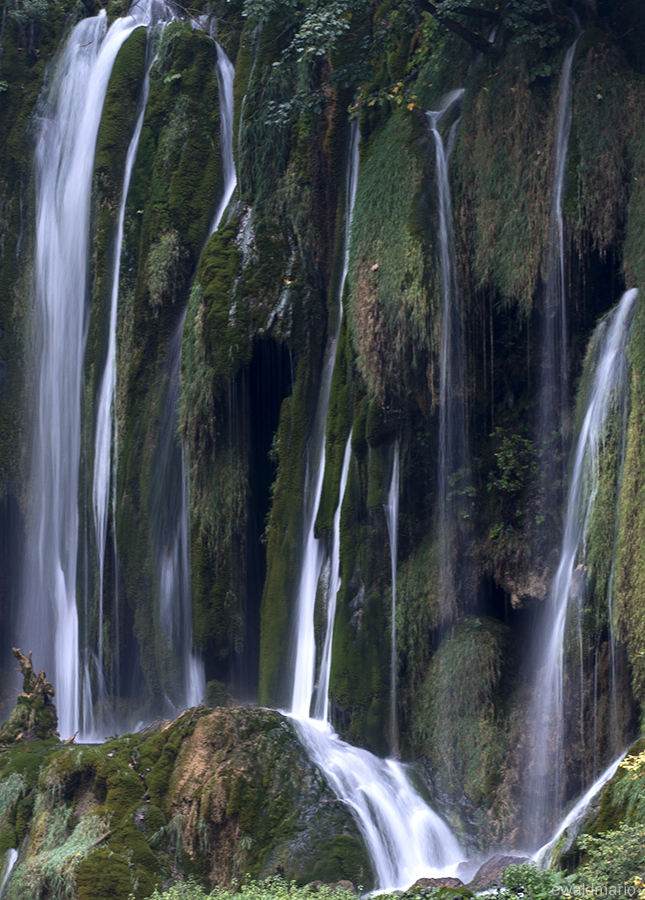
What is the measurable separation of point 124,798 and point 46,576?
7.08 meters

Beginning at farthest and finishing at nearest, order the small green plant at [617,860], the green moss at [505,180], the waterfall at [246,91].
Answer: the waterfall at [246,91] < the green moss at [505,180] < the small green plant at [617,860]

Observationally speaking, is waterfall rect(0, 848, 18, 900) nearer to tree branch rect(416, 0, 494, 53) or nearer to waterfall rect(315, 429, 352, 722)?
waterfall rect(315, 429, 352, 722)

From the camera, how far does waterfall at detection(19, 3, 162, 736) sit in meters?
15.6

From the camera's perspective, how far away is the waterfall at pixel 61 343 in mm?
15555

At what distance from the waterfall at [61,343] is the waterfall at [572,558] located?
24.6ft

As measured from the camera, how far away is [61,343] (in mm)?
16047

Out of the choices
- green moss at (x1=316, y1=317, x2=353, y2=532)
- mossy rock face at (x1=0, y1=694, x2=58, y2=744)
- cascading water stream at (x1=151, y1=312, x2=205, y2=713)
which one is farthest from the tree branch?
mossy rock face at (x1=0, y1=694, x2=58, y2=744)

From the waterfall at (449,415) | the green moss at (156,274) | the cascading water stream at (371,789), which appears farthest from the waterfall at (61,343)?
the waterfall at (449,415)

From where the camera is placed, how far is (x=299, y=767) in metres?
9.95

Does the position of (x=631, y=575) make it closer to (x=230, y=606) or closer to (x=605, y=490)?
(x=605, y=490)

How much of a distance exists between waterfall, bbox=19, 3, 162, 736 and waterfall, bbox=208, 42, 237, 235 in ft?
6.34

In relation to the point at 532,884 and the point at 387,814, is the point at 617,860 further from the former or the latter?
the point at 387,814

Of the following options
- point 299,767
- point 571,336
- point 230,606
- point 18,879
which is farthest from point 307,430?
point 18,879

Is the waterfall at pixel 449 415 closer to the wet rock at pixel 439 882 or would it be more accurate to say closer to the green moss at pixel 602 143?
the green moss at pixel 602 143
